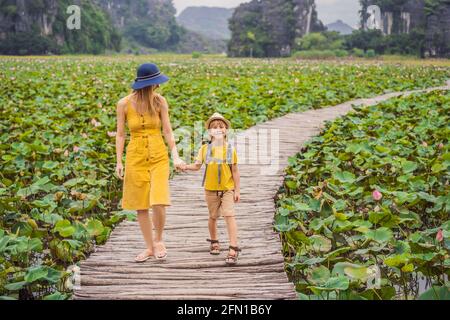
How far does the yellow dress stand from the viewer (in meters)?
3.08

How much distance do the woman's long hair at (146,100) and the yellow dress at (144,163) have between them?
0.09 ft

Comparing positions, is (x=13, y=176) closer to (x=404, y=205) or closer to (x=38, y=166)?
(x=38, y=166)

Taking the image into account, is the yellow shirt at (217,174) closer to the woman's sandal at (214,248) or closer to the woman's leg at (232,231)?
the woman's leg at (232,231)

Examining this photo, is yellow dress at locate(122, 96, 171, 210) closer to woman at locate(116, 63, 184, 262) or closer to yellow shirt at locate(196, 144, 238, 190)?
woman at locate(116, 63, 184, 262)

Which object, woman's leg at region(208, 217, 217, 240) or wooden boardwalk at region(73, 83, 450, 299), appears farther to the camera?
woman's leg at region(208, 217, 217, 240)

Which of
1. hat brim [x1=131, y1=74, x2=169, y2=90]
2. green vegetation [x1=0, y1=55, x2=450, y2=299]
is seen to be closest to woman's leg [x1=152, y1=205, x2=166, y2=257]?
green vegetation [x1=0, y1=55, x2=450, y2=299]

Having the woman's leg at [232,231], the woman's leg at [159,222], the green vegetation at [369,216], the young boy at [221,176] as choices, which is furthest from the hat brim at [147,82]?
the green vegetation at [369,216]

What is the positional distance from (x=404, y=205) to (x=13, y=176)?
351 cm

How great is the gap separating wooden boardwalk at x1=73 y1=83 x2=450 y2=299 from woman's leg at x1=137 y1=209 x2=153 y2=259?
0.18 ft

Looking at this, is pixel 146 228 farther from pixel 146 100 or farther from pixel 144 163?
pixel 146 100

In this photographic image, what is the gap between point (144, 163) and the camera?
3.11 metres

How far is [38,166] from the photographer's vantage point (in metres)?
5.30

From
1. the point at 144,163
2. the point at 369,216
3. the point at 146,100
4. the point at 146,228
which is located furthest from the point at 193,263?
the point at 369,216

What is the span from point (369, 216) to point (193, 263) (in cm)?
127
